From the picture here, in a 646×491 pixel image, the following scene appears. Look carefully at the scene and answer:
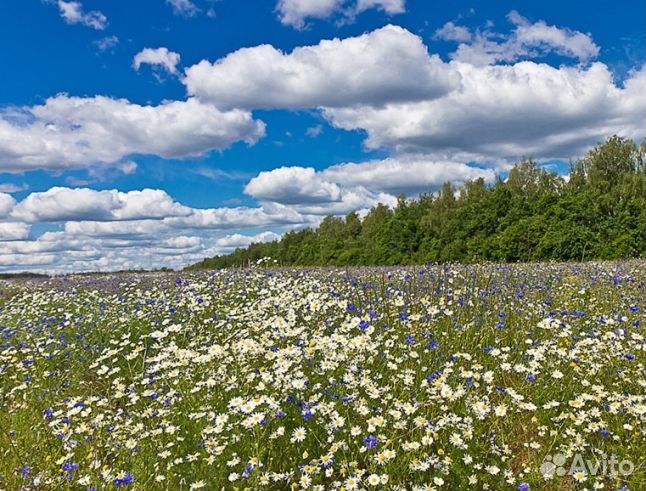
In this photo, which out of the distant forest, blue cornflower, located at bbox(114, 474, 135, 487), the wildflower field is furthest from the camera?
the distant forest

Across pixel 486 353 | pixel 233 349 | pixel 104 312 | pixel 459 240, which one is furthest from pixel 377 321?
pixel 459 240

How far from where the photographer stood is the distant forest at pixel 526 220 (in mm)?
32781

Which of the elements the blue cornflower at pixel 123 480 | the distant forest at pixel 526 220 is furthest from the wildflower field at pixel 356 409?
the distant forest at pixel 526 220

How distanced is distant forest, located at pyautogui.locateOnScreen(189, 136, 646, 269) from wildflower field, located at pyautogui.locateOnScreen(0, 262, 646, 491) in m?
23.1

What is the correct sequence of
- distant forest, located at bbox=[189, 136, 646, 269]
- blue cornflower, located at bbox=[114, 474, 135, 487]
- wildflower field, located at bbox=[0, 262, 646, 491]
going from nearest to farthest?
blue cornflower, located at bbox=[114, 474, 135, 487]
wildflower field, located at bbox=[0, 262, 646, 491]
distant forest, located at bbox=[189, 136, 646, 269]

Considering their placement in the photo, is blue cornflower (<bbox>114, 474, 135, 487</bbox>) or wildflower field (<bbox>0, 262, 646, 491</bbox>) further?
wildflower field (<bbox>0, 262, 646, 491</bbox>)

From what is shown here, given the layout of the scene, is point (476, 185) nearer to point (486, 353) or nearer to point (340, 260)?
point (340, 260)

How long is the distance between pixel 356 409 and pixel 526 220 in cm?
3507

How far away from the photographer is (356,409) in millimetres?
3768

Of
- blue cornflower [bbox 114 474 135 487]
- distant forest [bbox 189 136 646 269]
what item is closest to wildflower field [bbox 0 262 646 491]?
blue cornflower [bbox 114 474 135 487]

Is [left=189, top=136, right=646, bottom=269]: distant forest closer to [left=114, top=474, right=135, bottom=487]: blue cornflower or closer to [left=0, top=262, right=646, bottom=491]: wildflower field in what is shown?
[left=0, top=262, right=646, bottom=491]: wildflower field

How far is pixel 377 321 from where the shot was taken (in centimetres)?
588

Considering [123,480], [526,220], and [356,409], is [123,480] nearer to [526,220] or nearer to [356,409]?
[356,409]

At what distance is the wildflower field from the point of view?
3506mm
